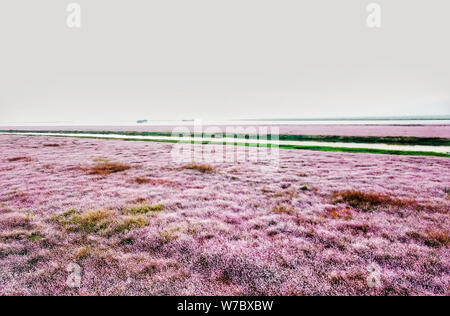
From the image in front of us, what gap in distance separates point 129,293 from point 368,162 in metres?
19.8

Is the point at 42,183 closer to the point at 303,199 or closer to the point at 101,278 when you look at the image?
the point at 101,278

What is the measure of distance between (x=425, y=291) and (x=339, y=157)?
60.1ft

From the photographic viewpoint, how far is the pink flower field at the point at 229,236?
517cm

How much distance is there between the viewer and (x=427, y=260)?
5824 millimetres

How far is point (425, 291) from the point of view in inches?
190

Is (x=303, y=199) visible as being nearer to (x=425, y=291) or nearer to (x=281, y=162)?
(x=425, y=291)

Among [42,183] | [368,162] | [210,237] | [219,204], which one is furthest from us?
[368,162]

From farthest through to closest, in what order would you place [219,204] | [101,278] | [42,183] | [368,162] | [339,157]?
[339,157] → [368,162] → [42,183] → [219,204] → [101,278]

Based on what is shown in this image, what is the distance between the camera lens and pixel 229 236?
729 cm

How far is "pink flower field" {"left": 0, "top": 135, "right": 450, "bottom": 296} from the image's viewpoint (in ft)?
17.0
